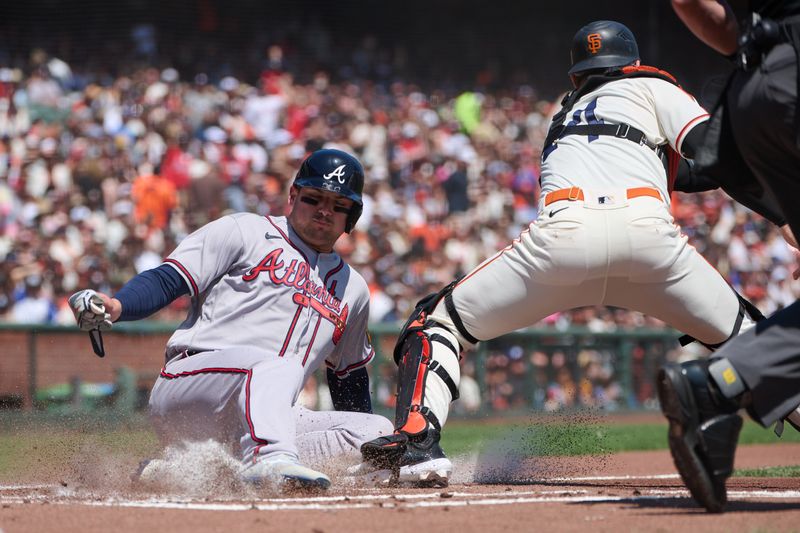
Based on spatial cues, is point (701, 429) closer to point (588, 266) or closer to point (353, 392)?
point (588, 266)

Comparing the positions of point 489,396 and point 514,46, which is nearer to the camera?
point 489,396

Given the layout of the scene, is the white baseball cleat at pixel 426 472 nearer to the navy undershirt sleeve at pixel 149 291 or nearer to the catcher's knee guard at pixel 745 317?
the navy undershirt sleeve at pixel 149 291

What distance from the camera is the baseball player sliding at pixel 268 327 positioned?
3.95 meters

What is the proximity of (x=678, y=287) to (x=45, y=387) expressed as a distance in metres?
6.72

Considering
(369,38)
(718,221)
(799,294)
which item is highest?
(369,38)

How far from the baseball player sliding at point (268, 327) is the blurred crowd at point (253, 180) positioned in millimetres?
6067

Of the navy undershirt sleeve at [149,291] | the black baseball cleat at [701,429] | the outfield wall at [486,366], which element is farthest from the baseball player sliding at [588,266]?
the outfield wall at [486,366]

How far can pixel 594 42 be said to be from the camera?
4625mm

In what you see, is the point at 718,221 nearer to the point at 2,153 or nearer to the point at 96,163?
the point at 96,163

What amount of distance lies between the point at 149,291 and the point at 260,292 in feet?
1.54

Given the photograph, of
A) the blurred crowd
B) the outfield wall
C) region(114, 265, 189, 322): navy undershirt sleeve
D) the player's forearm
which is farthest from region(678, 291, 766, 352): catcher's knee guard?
the blurred crowd

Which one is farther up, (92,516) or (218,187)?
(218,187)

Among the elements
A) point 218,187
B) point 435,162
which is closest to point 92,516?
point 218,187

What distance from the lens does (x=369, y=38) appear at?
18672 mm
